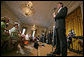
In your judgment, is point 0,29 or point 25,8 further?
point 25,8

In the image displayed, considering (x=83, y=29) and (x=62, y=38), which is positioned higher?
(x=83, y=29)

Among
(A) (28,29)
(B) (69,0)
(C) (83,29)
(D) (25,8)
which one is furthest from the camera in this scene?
(A) (28,29)

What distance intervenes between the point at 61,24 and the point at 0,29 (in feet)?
3.49

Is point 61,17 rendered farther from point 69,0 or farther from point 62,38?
point 69,0

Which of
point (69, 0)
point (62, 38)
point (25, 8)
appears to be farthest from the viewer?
point (69, 0)

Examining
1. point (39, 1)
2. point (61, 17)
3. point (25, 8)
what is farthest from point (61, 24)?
point (39, 1)

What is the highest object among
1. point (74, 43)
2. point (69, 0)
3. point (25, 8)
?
point (69, 0)

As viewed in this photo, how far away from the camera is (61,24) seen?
1.21 metres

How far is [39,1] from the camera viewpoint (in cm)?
339

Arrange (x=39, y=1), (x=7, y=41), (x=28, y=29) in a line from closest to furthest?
(x=7, y=41) < (x=39, y=1) < (x=28, y=29)

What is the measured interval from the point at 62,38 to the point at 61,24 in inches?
9.6

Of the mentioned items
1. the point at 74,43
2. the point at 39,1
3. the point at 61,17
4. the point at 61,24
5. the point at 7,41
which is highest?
the point at 39,1

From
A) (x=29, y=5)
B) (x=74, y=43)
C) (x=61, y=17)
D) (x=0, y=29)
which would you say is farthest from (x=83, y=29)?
(x=0, y=29)

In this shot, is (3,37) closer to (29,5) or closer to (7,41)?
(7,41)
